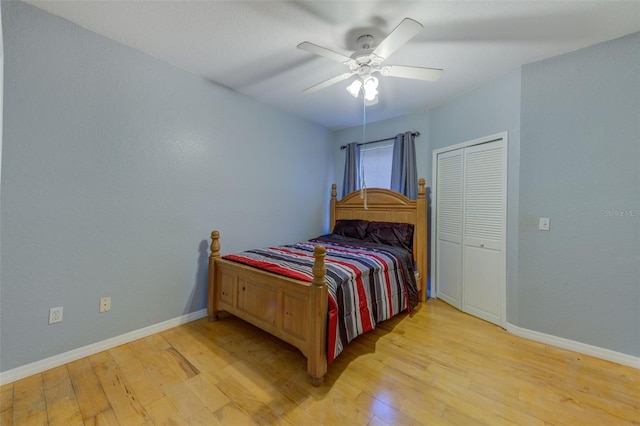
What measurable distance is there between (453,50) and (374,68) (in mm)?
779

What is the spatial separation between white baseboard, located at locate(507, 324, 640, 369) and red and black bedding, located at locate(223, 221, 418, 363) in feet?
3.16

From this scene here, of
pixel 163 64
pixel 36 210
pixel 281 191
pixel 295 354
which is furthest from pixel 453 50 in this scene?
pixel 36 210

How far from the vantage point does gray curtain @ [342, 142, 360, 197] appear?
406 cm

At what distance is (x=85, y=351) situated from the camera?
1970mm

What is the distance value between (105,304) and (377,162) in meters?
3.61

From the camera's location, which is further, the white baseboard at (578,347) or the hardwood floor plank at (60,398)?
the white baseboard at (578,347)

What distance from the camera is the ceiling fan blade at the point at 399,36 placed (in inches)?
55.6

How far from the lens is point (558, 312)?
87.2 inches

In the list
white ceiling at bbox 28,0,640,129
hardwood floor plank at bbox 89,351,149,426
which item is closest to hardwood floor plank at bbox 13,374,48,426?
hardwood floor plank at bbox 89,351,149,426

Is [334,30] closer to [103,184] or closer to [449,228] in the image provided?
[103,184]

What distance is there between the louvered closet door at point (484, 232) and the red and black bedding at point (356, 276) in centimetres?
63

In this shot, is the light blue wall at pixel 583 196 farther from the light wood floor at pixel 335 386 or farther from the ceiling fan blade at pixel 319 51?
the ceiling fan blade at pixel 319 51

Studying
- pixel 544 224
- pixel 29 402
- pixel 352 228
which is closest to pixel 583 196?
pixel 544 224

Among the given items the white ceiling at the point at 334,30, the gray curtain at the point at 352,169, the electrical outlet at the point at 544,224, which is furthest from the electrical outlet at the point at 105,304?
→ the electrical outlet at the point at 544,224
